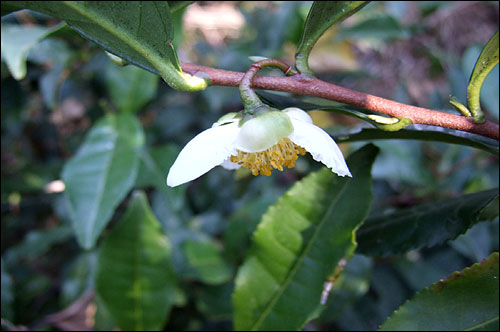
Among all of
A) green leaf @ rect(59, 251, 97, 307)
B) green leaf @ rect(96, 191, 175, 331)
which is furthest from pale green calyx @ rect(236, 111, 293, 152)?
green leaf @ rect(59, 251, 97, 307)

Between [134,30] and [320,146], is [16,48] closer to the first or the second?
[134,30]

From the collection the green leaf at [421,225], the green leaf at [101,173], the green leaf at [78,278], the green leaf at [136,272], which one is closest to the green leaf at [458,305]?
the green leaf at [421,225]

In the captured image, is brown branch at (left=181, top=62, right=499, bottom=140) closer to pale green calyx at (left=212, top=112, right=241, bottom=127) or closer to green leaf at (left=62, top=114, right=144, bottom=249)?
pale green calyx at (left=212, top=112, right=241, bottom=127)

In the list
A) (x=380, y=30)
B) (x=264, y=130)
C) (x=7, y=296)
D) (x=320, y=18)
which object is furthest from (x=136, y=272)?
(x=380, y=30)

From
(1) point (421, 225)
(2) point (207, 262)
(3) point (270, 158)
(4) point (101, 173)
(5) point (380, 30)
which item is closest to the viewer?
(3) point (270, 158)

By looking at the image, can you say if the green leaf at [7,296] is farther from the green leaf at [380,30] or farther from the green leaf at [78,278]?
the green leaf at [380,30]

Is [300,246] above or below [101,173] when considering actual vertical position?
above
